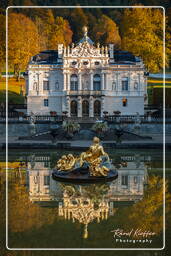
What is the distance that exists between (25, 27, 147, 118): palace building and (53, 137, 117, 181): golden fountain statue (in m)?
26.8

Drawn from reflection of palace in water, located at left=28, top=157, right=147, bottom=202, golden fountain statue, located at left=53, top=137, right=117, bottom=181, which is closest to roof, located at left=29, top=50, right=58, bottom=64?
reflection of palace in water, located at left=28, top=157, right=147, bottom=202

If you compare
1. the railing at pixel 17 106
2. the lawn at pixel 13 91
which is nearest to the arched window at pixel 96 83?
the railing at pixel 17 106

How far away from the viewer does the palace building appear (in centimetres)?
5356

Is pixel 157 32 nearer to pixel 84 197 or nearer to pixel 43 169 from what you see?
pixel 43 169

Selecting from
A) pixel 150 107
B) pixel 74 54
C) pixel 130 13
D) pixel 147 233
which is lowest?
pixel 147 233

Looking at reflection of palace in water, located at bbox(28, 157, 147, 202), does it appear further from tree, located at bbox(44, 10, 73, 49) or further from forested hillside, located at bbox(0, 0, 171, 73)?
tree, located at bbox(44, 10, 73, 49)

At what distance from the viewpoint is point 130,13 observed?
68938 millimetres

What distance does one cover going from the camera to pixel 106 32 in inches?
3627

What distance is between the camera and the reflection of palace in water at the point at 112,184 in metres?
23.7

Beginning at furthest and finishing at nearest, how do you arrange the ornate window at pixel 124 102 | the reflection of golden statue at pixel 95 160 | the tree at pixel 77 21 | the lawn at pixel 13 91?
the tree at pixel 77 21 → the lawn at pixel 13 91 → the ornate window at pixel 124 102 → the reflection of golden statue at pixel 95 160

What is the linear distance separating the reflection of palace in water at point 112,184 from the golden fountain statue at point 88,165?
63 centimetres

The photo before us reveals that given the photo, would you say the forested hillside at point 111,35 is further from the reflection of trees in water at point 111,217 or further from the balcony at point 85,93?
the reflection of trees in water at point 111,217

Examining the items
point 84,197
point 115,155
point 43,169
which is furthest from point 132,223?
point 115,155

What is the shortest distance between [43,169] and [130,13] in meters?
42.3
